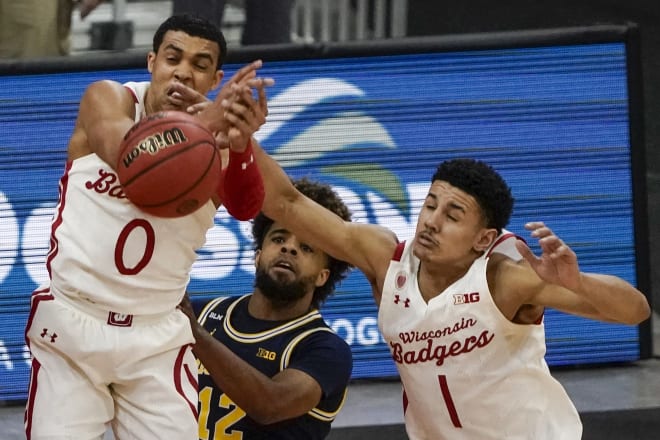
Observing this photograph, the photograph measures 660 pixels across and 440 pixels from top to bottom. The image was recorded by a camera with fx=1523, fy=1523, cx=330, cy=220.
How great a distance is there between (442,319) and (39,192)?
198 cm

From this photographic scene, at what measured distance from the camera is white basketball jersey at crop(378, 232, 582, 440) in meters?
5.41

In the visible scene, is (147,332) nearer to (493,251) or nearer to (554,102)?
(493,251)

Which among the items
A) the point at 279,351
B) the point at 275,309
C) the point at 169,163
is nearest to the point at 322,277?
the point at 275,309

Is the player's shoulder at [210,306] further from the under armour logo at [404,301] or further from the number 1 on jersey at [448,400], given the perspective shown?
Result: the number 1 on jersey at [448,400]

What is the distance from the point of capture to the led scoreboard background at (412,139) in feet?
21.2

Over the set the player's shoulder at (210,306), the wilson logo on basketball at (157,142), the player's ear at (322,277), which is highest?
the wilson logo on basketball at (157,142)

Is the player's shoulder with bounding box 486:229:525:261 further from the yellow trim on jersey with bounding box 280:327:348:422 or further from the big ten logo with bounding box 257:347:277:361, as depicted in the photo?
the big ten logo with bounding box 257:347:277:361

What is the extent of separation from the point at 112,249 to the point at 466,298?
1336 millimetres

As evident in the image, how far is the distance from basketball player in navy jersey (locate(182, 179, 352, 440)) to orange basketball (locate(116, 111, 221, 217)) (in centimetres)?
93

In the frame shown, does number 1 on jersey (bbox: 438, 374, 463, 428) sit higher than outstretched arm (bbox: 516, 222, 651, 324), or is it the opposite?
outstretched arm (bbox: 516, 222, 651, 324)

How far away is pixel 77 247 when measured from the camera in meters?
4.84

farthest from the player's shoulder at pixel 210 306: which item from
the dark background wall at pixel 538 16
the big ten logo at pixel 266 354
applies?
the dark background wall at pixel 538 16

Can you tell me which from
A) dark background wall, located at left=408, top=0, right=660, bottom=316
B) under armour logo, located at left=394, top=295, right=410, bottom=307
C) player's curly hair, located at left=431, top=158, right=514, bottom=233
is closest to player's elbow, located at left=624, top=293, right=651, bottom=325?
player's curly hair, located at left=431, top=158, right=514, bottom=233

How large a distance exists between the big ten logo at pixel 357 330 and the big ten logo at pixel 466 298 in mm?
1146
